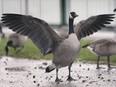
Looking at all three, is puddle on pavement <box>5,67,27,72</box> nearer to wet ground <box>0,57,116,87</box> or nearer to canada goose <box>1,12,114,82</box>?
wet ground <box>0,57,116,87</box>

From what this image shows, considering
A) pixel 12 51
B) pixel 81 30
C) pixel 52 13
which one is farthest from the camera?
pixel 52 13

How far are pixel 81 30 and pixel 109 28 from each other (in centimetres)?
1151

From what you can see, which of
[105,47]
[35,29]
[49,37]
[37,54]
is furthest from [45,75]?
[37,54]

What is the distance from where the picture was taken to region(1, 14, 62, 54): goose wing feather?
10227 millimetres

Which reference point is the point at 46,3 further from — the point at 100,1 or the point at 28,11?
the point at 100,1

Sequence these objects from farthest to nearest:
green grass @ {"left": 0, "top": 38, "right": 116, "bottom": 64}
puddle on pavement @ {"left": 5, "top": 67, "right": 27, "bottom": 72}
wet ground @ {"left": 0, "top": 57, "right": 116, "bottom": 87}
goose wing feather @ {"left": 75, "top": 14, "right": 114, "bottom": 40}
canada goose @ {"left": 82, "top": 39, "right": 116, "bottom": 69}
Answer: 1. green grass @ {"left": 0, "top": 38, "right": 116, "bottom": 64}
2. puddle on pavement @ {"left": 5, "top": 67, "right": 27, "bottom": 72}
3. canada goose @ {"left": 82, "top": 39, "right": 116, "bottom": 69}
4. goose wing feather @ {"left": 75, "top": 14, "right": 114, "bottom": 40}
5. wet ground @ {"left": 0, "top": 57, "right": 116, "bottom": 87}

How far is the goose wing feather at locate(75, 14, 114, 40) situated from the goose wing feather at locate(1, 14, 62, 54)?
799 mm

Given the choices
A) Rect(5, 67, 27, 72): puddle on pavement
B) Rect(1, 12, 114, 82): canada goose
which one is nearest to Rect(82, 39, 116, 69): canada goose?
Rect(1, 12, 114, 82): canada goose

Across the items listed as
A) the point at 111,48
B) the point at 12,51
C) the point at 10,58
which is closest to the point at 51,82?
the point at 111,48

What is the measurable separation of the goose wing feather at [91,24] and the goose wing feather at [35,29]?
0.80 m

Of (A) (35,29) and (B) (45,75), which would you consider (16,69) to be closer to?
(B) (45,75)

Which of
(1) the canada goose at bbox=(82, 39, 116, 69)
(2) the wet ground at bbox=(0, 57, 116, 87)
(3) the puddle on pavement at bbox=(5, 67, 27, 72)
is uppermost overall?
(1) the canada goose at bbox=(82, 39, 116, 69)

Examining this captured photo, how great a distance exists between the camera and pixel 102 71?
12.0m

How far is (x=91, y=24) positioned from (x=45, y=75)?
1.76m
